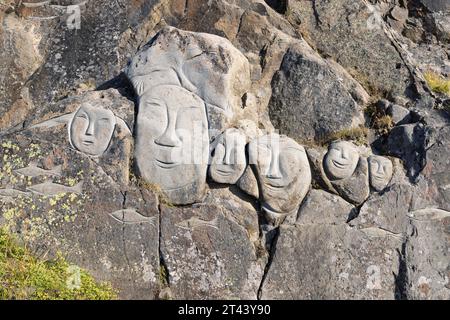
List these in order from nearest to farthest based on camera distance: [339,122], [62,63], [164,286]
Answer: [164,286]
[339,122]
[62,63]

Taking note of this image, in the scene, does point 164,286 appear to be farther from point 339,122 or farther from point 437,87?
point 437,87

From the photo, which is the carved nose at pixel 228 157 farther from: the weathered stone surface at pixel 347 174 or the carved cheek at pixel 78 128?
the carved cheek at pixel 78 128

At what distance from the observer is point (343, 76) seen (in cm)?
801

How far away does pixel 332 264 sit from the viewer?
7.15 m

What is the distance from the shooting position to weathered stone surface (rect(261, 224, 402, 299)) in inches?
279

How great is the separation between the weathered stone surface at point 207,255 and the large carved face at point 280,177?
371 millimetres

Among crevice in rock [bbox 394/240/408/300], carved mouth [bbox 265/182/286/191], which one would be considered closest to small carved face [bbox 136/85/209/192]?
carved mouth [bbox 265/182/286/191]

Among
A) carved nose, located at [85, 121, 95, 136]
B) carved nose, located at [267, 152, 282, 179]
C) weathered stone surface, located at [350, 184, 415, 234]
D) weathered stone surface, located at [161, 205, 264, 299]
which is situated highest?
weathered stone surface, located at [350, 184, 415, 234]

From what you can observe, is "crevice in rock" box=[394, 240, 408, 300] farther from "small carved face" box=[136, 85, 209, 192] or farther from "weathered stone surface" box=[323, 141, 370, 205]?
"small carved face" box=[136, 85, 209, 192]

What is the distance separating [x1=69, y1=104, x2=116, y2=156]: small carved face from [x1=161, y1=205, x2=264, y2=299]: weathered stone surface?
80 centimetres

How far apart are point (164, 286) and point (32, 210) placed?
4.17 ft

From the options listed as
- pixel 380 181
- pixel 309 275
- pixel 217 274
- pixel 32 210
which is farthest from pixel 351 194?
pixel 32 210

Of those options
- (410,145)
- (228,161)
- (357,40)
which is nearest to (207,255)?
(228,161)

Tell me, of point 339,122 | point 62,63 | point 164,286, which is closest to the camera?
point 164,286
